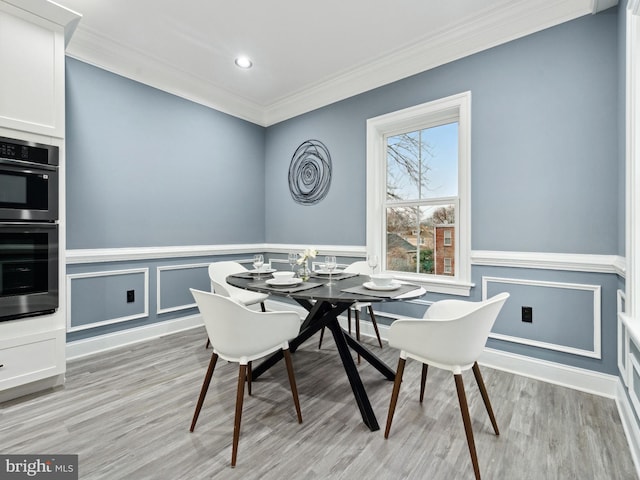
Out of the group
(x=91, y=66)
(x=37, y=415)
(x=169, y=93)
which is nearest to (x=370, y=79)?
(x=169, y=93)

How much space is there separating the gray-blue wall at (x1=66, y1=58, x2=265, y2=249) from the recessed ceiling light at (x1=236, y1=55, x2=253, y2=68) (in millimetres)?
748

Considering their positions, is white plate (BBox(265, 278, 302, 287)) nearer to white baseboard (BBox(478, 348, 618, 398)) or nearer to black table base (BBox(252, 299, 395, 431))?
black table base (BBox(252, 299, 395, 431))

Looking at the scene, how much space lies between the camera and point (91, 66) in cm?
283

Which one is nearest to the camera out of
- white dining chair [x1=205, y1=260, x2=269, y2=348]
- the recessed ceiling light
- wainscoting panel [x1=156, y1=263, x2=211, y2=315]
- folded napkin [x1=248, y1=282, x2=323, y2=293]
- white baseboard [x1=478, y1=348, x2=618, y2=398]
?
folded napkin [x1=248, y1=282, x2=323, y2=293]

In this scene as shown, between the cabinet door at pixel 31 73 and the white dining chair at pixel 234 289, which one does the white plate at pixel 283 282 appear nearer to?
the white dining chair at pixel 234 289

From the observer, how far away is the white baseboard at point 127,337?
9.12 ft

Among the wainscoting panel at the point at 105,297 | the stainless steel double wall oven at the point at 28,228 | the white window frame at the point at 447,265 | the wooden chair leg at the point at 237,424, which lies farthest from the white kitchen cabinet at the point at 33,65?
the white window frame at the point at 447,265

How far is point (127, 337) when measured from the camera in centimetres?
307

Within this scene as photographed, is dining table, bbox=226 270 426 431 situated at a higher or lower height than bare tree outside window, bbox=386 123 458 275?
lower

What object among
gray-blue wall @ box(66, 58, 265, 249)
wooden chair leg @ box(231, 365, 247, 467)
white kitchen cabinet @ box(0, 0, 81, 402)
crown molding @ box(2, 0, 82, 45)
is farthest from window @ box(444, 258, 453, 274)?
crown molding @ box(2, 0, 82, 45)

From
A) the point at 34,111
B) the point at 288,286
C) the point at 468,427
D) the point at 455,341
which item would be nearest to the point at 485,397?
the point at 468,427

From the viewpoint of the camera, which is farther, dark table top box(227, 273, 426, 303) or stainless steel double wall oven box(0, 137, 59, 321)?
stainless steel double wall oven box(0, 137, 59, 321)

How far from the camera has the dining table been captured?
5.79 ft

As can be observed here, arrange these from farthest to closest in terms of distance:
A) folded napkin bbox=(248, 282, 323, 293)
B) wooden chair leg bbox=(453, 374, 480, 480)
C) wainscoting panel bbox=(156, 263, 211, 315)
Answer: wainscoting panel bbox=(156, 263, 211, 315)
folded napkin bbox=(248, 282, 323, 293)
wooden chair leg bbox=(453, 374, 480, 480)
